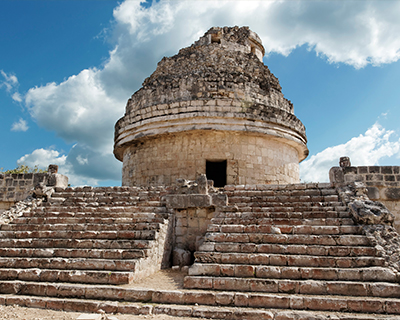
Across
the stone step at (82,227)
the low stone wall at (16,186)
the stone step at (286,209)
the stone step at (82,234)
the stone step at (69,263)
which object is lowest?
the stone step at (69,263)

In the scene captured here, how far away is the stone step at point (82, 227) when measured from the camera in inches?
277

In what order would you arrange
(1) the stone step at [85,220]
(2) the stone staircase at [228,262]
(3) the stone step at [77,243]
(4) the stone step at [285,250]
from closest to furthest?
(2) the stone staircase at [228,262] → (4) the stone step at [285,250] → (3) the stone step at [77,243] → (1) the stone step at [85,220]

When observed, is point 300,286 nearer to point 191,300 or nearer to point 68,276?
point 191,300

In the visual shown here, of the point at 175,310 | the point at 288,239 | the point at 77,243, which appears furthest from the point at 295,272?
the point at 77,243

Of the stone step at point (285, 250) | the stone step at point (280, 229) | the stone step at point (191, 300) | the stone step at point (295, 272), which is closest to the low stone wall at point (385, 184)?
the stone step at point (280, 229)

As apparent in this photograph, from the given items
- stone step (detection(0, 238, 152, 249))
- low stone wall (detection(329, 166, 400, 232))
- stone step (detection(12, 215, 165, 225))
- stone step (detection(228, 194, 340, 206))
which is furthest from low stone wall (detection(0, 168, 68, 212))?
low stone wall (detection(329, 166, 400, 232))

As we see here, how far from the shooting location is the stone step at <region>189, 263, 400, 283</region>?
507 cm

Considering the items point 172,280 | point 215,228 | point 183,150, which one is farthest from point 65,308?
point 183,150

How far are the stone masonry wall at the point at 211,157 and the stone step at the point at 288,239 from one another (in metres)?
4.73

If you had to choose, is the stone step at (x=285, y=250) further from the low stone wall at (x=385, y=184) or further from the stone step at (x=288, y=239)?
the low stone wall at (x=385, y=184)

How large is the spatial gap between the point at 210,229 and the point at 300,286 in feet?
7.64

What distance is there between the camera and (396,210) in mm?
9000

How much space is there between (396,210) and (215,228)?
6.11 m

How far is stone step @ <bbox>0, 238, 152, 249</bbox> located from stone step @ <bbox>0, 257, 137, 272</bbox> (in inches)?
19.5
